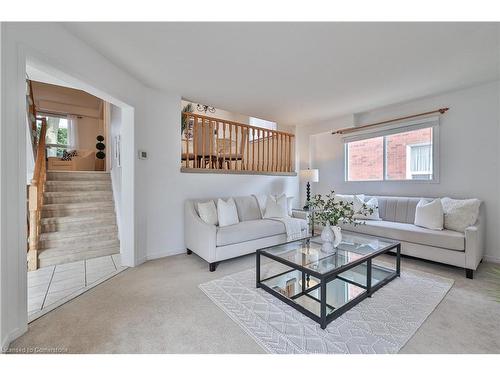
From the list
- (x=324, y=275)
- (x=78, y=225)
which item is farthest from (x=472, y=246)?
(x=78, y=225)

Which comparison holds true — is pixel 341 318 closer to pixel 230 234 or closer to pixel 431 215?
pixel 230 234

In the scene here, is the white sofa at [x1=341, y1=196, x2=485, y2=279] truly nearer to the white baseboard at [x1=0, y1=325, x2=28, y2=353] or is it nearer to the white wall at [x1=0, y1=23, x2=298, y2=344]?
the white wall at [x1=0, y1=23, x2=298, y2=344]

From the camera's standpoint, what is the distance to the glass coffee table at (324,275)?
1.69 metres

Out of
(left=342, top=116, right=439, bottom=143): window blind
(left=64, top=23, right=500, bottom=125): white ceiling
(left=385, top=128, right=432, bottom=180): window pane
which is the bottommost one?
(left=385, top=128, right=432, bottom=180): window pane

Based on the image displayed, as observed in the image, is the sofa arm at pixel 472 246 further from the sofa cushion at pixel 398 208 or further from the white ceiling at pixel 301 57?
the white ceiling at pixel 301 57

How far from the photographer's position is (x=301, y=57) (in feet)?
7.27

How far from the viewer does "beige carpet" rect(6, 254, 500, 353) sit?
4.51ft

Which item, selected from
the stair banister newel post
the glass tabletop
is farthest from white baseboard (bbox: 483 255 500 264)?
the stair banister newel post

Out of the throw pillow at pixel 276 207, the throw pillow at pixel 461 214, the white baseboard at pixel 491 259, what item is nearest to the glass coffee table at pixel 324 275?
the throw pillow at pixel 461 214

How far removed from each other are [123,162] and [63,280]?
1.46 meters

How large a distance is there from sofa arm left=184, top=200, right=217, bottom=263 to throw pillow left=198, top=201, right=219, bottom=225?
0.08m

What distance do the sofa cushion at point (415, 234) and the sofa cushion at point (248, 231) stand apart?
1.26 meters

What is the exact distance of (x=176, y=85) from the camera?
291 cm
